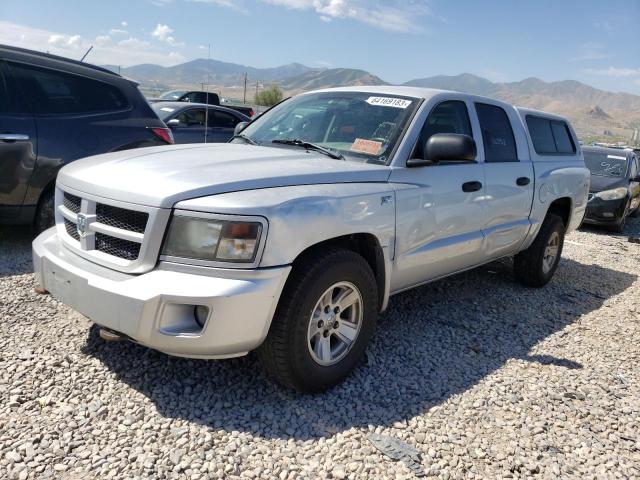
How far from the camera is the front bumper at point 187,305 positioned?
2.37 m

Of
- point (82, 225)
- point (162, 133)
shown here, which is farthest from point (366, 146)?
point (162, 133)

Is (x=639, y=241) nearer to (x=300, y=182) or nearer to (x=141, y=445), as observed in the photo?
(x=300, y=182)

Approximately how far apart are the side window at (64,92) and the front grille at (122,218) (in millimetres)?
2751

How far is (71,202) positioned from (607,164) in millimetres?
10610

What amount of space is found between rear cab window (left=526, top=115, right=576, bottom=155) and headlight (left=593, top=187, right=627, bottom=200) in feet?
14.4

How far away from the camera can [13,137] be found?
15.2 ft

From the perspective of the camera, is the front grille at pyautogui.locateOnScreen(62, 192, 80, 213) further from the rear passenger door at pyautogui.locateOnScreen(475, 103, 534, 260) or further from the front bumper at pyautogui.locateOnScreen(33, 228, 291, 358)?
the rear passenger door at pyautogui.locateOnScreen(475, 103, 534, 260)

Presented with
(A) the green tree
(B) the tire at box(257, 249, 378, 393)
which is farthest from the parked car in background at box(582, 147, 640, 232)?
(A) the green tree

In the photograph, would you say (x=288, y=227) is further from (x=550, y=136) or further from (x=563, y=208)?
(x=563, y=208)

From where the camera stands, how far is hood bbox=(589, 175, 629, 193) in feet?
32.3

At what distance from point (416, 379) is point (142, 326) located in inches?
67.3

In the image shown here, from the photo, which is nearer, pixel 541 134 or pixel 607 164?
pixel 541 134

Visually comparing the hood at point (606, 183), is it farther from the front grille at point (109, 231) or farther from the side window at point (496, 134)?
the front grille at point (109, 231)

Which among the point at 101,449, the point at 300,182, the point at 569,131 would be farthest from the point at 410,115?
the point at 569,131
